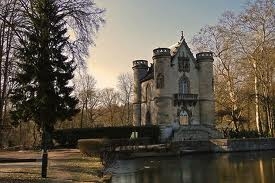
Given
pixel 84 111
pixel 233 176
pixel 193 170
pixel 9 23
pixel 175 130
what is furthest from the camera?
pixel 84 111

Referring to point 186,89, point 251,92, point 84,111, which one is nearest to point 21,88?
point 186,89

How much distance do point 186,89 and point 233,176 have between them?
103 ft

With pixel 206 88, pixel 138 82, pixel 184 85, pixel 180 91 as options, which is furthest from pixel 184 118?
pixel 138 82

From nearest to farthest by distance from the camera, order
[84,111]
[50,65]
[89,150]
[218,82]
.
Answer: [89,150] < [50,65] < [218,82] < [84,111]

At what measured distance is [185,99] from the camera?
48094 millimetres

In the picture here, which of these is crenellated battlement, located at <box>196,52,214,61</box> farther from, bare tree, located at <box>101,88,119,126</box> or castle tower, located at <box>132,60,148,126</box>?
bare tree, located at <box>101,88,119,126</box>

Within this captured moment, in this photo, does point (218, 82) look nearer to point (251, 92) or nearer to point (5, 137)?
point (251, 92)

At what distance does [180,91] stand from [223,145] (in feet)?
43.5

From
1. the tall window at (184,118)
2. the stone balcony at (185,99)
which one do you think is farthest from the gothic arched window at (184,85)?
the tall window at (184,118)

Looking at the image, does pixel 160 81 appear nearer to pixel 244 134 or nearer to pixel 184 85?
pixel 184 85

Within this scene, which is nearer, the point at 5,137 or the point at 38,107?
the point at 38,107

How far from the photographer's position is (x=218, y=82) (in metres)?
51.6

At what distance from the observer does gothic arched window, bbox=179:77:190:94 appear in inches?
1932

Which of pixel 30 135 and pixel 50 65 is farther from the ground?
pixel 50 65
